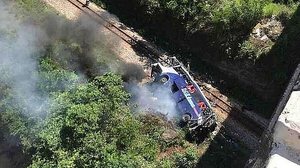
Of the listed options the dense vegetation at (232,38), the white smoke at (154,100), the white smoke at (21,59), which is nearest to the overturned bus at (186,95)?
the white smoke at (154,100)

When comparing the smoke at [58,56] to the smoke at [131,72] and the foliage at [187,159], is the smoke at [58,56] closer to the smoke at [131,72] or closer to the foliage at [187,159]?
the smoke at [131,72]

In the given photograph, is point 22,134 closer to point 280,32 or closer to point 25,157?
point 25,157

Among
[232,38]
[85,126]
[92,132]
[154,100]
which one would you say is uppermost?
[232,38]

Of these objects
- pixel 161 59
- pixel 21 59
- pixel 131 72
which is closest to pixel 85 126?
pixel 21 59

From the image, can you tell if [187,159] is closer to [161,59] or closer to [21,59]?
[161,59]

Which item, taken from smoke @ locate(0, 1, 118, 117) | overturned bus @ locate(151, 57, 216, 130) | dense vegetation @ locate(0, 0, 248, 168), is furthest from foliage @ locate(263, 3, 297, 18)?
smoke @ locate(0, 1, 118, 117)

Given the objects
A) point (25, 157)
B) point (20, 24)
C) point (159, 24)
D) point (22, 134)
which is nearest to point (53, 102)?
point (22, 134)
